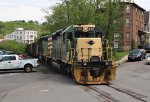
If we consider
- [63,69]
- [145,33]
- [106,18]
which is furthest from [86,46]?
[145,33]

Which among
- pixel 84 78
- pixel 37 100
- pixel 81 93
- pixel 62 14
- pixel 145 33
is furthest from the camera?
pixel 145 33

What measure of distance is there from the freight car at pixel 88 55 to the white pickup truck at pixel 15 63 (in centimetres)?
849

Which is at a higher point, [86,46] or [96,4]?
[96,4]

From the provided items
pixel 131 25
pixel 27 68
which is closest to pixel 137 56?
pixel 27 68

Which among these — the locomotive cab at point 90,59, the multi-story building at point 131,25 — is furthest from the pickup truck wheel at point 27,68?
the multi-story building at point 131,25

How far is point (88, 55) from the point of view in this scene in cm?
2350

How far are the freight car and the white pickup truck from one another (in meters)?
8.49

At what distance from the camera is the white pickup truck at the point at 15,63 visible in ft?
111

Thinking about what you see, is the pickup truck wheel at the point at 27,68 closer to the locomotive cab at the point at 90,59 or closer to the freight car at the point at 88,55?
the freight car at the point at 88,55

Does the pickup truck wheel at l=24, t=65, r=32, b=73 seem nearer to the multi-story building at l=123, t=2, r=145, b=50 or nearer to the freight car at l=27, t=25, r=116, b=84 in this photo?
the freight car at l=27, t=25, r=116, b=84

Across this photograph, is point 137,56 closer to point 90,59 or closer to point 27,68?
point 27,68

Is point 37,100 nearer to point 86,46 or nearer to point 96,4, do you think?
point 86,46

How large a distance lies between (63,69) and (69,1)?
3040 centimetres

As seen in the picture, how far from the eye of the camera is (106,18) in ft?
169
